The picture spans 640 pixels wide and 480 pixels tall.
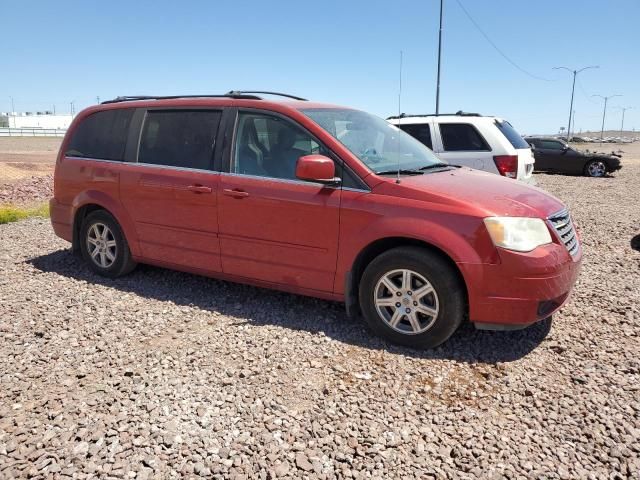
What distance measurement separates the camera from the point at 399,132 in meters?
5.01

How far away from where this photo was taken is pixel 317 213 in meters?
4.08

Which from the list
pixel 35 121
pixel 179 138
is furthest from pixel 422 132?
pixel 35 121

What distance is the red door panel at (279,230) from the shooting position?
4.08 meters

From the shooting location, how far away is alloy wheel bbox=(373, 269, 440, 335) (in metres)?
3.76

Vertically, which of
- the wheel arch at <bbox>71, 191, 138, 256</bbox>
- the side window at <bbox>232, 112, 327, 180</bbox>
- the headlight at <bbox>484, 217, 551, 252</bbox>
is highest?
the side window at <bbox>232, 112, 327, 180</bbox>

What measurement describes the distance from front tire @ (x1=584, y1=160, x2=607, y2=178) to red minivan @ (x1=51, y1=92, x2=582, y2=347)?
58.6 feet

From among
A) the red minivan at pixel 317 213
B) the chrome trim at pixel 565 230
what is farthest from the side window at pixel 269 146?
the chrome trim at pixel 565 230

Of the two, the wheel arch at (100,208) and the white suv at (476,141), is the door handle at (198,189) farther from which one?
the white suv at (476,141)

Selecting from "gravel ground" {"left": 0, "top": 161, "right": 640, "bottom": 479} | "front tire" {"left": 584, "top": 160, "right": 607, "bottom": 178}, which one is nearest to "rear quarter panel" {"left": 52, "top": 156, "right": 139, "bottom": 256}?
"gravel ground" {"left": 0, "top": 161, "right": 640, "bottom": 479}

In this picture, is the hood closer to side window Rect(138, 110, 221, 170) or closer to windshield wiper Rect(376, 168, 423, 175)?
windshield wiper Rect(376, 168, 423, 175)

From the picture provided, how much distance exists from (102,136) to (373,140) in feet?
9.84

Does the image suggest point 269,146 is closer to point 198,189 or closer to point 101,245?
point 198,189

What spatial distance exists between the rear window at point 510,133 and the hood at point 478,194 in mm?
4525

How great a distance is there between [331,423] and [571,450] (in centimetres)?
129
